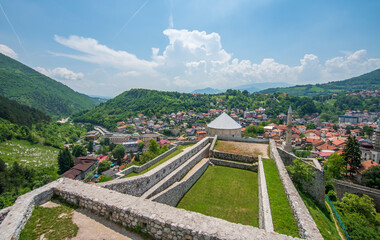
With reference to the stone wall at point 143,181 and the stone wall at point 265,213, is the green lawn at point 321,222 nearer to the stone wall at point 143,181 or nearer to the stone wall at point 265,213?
the stone wall at point 265,213

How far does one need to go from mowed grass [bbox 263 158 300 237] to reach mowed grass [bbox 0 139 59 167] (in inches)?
2184

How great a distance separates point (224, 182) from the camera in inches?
451

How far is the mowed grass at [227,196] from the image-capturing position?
836 cm

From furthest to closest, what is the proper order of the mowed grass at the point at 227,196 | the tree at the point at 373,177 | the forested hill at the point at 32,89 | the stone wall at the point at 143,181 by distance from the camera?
the forested hill at the point at 32,89 < the tree at the point at 373,177 < the mowed grass at the point at 227,196 < the stone wall at the point at 143,181

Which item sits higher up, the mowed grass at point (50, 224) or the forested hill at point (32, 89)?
the forested hill at point (32, 89)

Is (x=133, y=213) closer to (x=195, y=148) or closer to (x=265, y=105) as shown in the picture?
(x=195, y=148)

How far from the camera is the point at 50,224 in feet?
15.5

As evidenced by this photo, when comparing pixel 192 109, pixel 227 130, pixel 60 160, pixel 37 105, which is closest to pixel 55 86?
pixel 37 105

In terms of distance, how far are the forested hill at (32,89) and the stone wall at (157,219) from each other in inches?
6447

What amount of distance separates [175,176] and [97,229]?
233 inches

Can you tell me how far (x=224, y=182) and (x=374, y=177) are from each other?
2481 centimetres

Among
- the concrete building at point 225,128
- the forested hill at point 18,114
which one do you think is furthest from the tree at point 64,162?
the concrete building at point 225,128

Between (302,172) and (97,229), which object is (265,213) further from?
(302,172)

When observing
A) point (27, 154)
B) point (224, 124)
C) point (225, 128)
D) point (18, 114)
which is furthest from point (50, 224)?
point (18, 114)
